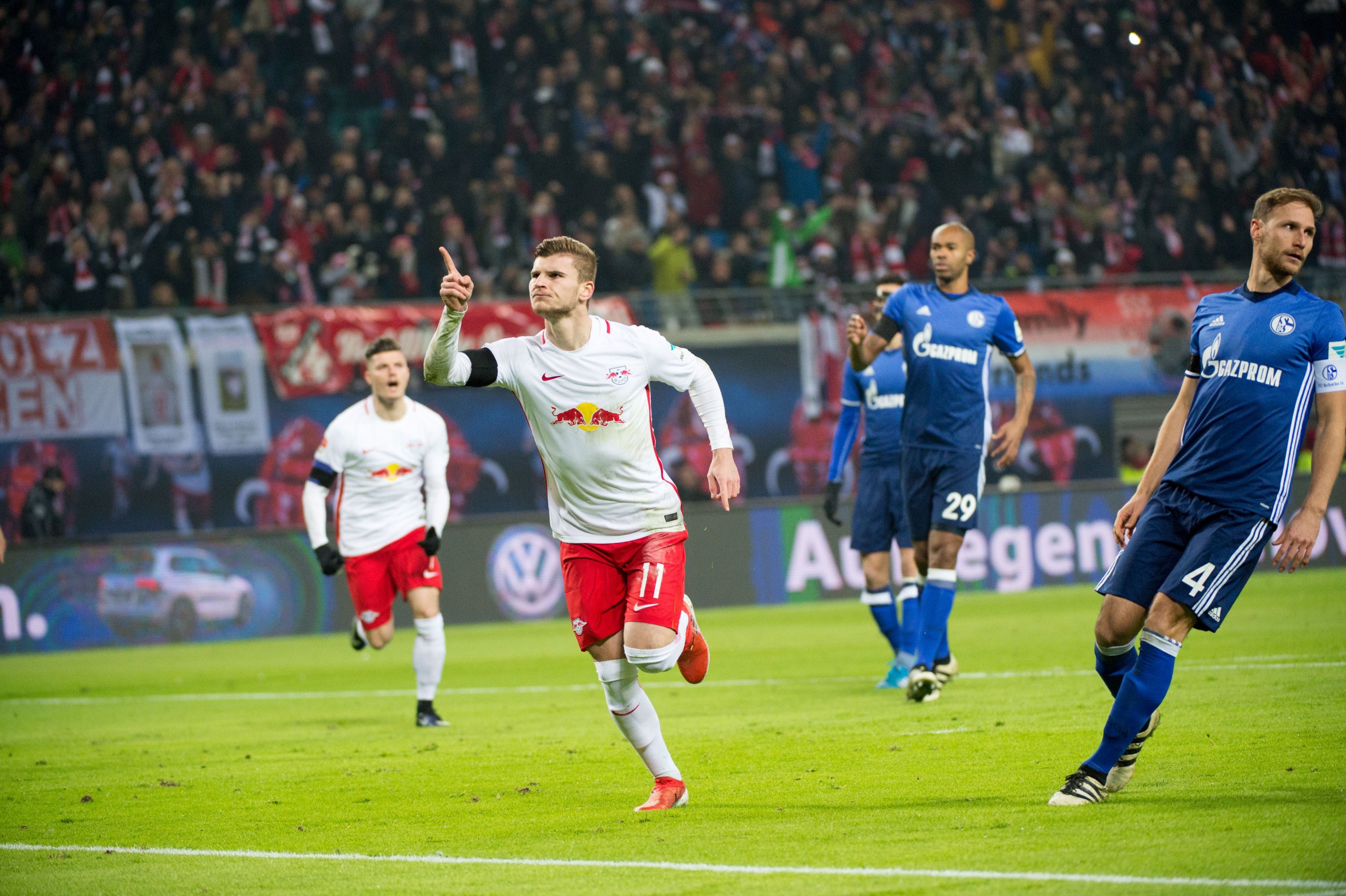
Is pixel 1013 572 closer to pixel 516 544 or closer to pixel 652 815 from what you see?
pixel 516 544

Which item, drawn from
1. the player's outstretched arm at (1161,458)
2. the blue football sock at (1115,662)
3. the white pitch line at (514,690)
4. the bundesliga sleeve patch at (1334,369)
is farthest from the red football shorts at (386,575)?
the bundesliga sleeve patch at (1334,369)

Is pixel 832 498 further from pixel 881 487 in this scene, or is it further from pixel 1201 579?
pixel 1201 579

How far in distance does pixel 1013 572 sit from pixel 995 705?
10.3m

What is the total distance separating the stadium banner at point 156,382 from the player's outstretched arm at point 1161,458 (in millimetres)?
13195

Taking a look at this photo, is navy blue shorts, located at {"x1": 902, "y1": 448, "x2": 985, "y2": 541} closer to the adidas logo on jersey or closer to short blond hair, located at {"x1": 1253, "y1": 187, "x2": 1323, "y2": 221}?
the adidas logo on jersey

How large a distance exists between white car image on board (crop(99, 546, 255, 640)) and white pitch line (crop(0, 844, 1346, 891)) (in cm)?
1099

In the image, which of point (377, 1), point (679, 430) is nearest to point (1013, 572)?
point (679, 430)

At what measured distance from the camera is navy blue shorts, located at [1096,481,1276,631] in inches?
221

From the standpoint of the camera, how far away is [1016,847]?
16.7 feet

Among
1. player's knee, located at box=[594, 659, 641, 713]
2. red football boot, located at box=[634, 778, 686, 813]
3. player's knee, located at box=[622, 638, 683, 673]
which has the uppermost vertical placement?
player's knee, located at box=[622, 638, 683, 673]

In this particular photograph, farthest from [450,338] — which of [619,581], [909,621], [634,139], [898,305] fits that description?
[634,139]

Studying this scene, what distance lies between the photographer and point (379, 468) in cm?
1088

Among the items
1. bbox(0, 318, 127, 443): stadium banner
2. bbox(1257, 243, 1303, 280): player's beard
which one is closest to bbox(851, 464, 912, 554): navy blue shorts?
bbox(1257, 243, 1303, 280): player's beard

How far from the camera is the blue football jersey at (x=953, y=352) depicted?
31.8 ft
